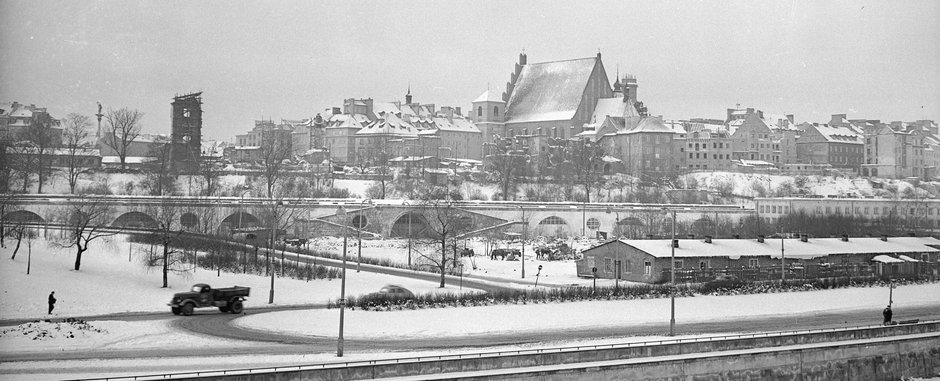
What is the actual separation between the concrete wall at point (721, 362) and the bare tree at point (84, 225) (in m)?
18.5

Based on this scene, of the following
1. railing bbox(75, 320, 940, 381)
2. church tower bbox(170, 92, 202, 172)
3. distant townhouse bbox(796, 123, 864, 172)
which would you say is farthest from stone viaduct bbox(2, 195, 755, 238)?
distant townhouse bbox(796, 123, 864, 172)

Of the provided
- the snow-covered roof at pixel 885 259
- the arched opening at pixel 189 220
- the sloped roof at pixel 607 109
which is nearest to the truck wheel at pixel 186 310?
the arched opening at pixel 189 220

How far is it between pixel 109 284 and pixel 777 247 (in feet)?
101

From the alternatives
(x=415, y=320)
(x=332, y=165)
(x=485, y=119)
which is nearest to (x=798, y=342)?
(x=415, y=320)

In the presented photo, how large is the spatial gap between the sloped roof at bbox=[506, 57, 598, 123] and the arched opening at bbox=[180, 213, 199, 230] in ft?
219

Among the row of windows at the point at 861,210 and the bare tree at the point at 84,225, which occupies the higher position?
the row of windows at the point at 861,210

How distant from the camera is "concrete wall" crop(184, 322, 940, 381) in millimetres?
20609

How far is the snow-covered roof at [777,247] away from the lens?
44.5 m

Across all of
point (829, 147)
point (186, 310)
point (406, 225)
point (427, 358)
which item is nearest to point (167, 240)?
point (186, 310)

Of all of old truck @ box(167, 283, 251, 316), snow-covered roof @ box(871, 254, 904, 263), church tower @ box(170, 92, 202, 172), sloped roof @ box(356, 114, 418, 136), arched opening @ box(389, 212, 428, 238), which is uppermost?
sloped roof @ box(356, 114, 418, 136)

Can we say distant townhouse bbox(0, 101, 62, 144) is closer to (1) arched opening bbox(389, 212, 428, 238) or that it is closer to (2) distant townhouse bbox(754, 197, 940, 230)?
(1) arched opening bbox(389, 212, 428, 238)

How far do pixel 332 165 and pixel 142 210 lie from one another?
1466 inches

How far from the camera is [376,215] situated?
67.2 metres

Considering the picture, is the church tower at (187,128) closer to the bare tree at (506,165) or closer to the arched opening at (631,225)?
the bare tree at (506,165)
